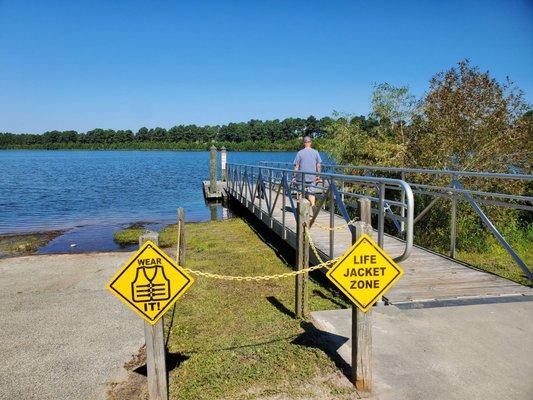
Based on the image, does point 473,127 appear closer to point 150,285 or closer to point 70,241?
point 150,285

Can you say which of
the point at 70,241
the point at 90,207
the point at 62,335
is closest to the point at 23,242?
the point at 70,241

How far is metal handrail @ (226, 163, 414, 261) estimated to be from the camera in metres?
4.95

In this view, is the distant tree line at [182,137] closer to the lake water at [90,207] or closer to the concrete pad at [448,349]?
the lake water at [90,207]

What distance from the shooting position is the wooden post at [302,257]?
5.06m

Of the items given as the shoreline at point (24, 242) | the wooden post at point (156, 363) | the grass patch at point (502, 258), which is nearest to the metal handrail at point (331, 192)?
the grass patch at point (502, 258)

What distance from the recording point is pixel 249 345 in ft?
14.7

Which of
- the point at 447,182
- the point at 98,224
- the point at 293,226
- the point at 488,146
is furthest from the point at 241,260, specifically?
the point at 98,224

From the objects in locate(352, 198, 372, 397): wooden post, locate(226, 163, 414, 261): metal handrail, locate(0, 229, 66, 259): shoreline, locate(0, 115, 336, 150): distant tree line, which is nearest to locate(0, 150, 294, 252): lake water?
locate(0, 229, 66, 259): shoreline

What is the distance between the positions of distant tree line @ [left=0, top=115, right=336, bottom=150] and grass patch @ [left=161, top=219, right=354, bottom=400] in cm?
11639

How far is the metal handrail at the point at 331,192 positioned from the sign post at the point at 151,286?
5.17ft

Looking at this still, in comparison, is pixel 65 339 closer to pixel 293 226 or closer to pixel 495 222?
pixel 293 226

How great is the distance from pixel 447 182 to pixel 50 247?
1089cm

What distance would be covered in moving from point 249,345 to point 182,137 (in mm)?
143160

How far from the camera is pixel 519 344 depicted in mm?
Result: 4125
